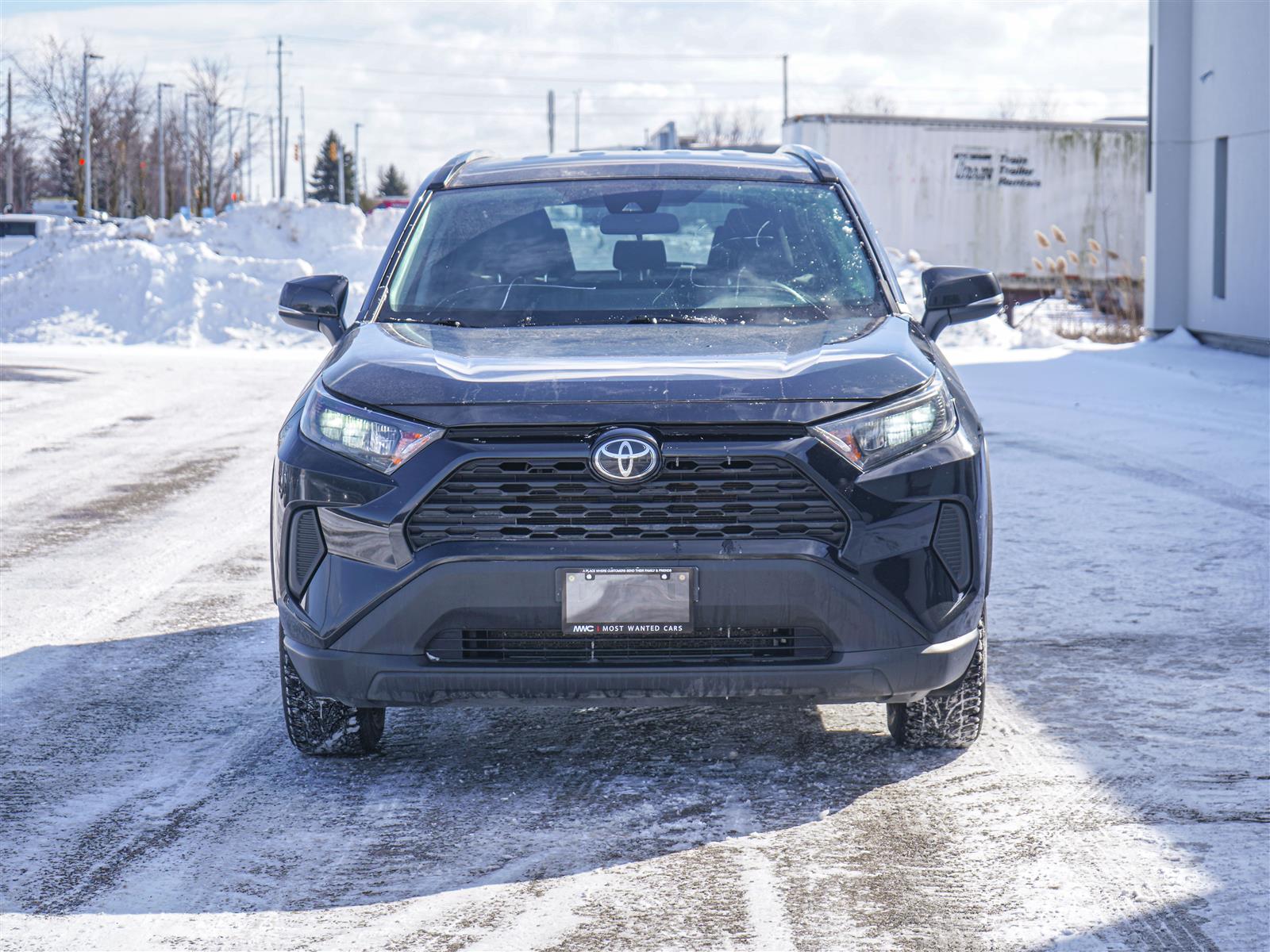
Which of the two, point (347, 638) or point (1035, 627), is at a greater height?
point (347, 638)

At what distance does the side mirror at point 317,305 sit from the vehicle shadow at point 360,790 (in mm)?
1192

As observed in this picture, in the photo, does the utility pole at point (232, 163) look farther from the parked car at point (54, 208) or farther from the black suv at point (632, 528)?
the black suv at point (632, 528)

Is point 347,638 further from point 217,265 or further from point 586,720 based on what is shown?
point 217,265

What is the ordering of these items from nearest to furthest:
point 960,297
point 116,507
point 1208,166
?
point 960,297
point 116,507
point 1208,166

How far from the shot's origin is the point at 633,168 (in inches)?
205

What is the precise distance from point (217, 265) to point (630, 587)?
75.7ft

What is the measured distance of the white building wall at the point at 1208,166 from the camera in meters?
16.3

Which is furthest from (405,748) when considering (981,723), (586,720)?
(981,723)

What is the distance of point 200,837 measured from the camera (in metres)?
3.52

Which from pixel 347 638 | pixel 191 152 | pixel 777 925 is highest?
pixel 191 152

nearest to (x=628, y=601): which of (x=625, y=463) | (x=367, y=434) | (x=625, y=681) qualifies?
(x=625, y=681)

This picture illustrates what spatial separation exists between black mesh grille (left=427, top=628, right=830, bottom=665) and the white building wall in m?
14.0

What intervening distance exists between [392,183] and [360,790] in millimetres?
119615

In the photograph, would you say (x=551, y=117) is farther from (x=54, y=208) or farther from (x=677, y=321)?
(x=677, y=321)
